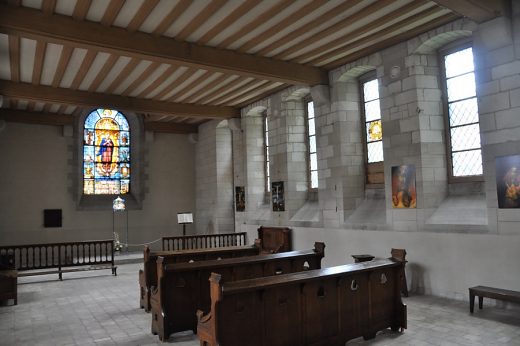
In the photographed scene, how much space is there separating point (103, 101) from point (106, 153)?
349cm

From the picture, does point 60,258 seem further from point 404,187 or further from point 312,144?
point 404,187

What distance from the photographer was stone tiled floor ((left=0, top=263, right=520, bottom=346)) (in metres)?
4.29

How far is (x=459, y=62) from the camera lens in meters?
6.37

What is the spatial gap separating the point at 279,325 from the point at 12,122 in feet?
33.8

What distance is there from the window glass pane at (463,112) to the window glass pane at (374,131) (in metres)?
Answer: 1.37

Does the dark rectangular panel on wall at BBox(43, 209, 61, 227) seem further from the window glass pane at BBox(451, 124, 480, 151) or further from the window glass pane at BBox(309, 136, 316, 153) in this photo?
the window glass pane at BBox(451, 124, 480, 151)

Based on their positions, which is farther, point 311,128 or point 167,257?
point 311,128

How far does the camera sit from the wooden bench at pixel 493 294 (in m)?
4.64

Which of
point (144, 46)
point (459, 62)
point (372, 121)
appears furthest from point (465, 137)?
point (144, 46)

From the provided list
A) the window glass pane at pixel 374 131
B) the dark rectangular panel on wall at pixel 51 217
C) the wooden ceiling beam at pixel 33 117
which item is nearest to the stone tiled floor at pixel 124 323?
the window glass pane at pixel 374 131

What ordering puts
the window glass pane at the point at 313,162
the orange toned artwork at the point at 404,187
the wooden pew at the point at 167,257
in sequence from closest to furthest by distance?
the wooden pew at the point at 167,257 → the orange toned artwork at the point at 404,187 → the window glass pane at the point at 313,162

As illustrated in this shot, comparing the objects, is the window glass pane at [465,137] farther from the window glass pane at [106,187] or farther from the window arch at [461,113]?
the window glass pane at [106,187]

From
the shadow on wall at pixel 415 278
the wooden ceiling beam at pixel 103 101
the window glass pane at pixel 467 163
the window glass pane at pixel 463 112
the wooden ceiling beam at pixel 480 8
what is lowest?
the shadow on wall at pixel 415 278

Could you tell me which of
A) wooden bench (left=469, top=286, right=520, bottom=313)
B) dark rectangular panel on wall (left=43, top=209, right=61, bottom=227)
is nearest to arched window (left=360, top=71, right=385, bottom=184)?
wooden bench (left=469, top=286, right=520, bottom=313)
